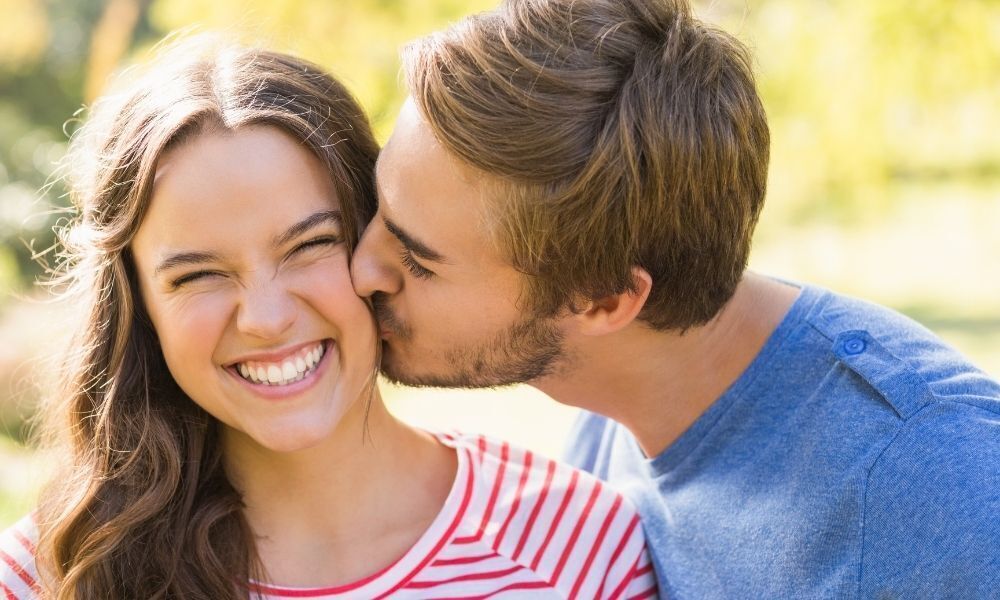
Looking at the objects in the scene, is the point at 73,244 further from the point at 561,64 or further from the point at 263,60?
the point at 561,64

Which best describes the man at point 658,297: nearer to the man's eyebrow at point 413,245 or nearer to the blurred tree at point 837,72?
the man's eyebrow at point 413,245

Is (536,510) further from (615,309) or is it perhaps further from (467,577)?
(615,309)

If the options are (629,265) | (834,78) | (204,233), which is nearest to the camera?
(204,233)

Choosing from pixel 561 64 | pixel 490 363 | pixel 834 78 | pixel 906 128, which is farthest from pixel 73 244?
pixel 906 128

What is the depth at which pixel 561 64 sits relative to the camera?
219cm

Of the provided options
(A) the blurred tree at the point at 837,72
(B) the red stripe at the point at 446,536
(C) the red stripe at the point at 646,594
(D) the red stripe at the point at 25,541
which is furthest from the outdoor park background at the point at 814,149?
(C) the red stripe at the point at 646,594

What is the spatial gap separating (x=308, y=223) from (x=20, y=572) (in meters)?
0.87

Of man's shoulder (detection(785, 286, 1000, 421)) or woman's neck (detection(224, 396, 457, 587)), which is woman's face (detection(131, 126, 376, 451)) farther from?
man's shoulder (detection(785, 286, 1000, 421))

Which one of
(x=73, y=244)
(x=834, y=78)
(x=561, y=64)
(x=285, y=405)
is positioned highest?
(x=561, y=64)

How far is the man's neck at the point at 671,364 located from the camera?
2311mm

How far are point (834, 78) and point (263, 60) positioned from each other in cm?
580

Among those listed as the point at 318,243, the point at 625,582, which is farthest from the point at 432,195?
the point at 625,582

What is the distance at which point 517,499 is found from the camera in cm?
230

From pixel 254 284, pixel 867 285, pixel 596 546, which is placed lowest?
pixel 867 285
